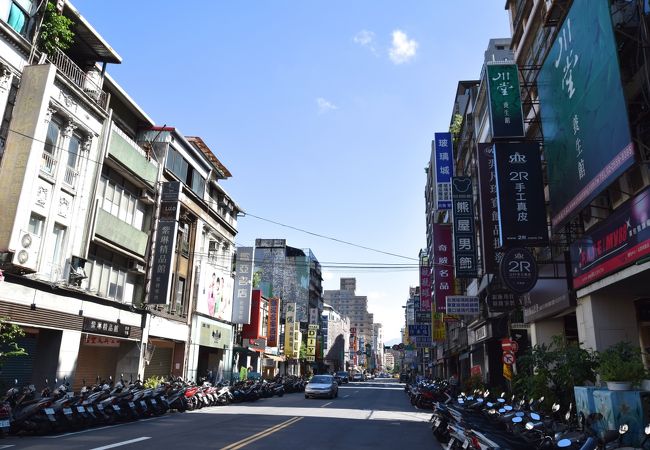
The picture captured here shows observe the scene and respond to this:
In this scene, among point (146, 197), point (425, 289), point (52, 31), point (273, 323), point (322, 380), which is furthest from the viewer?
point (425, 289)

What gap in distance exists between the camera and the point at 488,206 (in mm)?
19297

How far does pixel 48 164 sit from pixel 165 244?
353 inches

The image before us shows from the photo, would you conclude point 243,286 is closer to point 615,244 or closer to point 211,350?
point 211,350

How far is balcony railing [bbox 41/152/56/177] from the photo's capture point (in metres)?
18.2

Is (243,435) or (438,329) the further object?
(438,329)

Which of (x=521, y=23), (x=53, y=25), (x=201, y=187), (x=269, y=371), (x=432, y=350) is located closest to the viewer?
(x=53, y=25)

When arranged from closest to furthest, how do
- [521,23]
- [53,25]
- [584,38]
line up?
[584,38]
[53,25]
[521,23]

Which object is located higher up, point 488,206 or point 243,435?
point 488,206

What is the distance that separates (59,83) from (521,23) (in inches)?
795

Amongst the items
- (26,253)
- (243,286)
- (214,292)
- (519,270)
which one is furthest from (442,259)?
(26,253)

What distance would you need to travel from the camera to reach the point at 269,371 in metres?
62.0

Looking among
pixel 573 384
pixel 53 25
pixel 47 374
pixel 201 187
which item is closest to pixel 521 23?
pixel 573 384

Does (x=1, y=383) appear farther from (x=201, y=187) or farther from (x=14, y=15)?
(x=201, y=187)

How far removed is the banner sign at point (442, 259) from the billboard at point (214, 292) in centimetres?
1657
